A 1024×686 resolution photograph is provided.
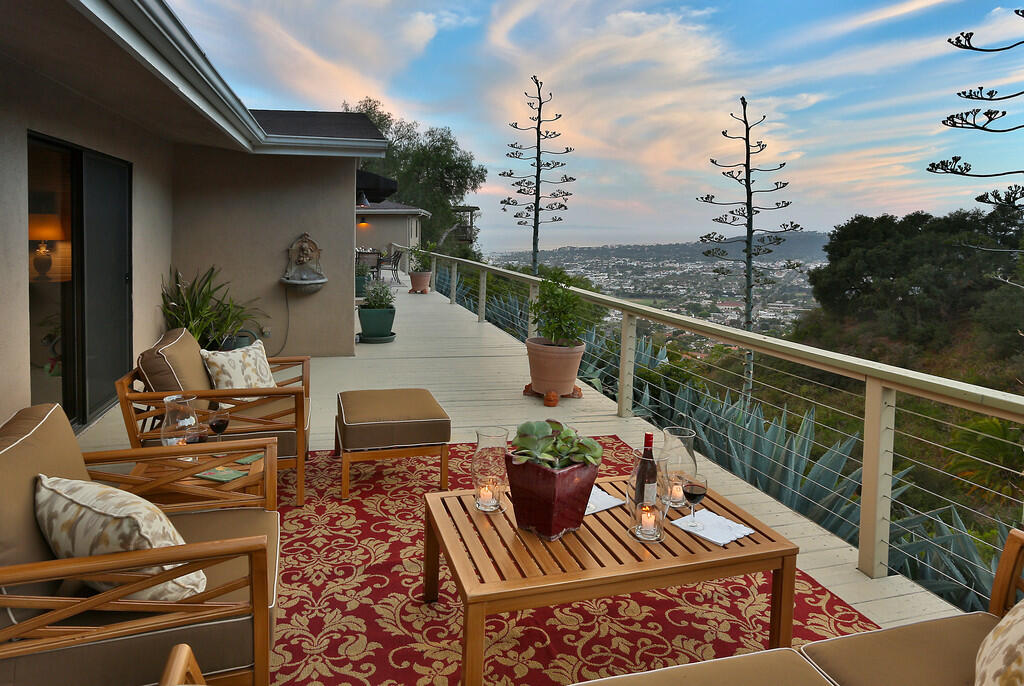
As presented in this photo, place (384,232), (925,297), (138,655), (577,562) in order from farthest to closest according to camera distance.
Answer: (384,232)
(925,297)
(577,562)
(138,655)

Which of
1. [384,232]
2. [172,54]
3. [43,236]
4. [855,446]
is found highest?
[384,232]

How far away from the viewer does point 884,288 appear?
12.6 m

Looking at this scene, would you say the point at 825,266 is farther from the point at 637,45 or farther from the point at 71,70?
the point at 71,70

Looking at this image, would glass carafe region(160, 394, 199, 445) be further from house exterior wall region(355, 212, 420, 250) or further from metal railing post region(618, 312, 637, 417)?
house exterior wall region(355, 212, 420, 250)

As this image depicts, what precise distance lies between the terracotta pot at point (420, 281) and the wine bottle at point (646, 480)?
45.6 ft

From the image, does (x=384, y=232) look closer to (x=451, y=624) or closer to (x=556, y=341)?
(x=556, y=341)

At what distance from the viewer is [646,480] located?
2217 mm

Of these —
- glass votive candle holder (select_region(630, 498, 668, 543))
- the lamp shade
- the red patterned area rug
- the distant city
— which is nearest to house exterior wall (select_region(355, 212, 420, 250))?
the distant city

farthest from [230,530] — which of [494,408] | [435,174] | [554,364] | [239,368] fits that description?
[435,174]

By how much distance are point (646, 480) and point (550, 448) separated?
35cm

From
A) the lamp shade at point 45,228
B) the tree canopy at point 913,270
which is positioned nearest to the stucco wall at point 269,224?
the lamp shade at point 45,228

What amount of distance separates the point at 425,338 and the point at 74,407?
4828 mm

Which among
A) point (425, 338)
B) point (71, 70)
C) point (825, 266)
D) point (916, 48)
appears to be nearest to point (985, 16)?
point (916, 48)

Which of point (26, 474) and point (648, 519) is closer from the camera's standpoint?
point (26, 474)
